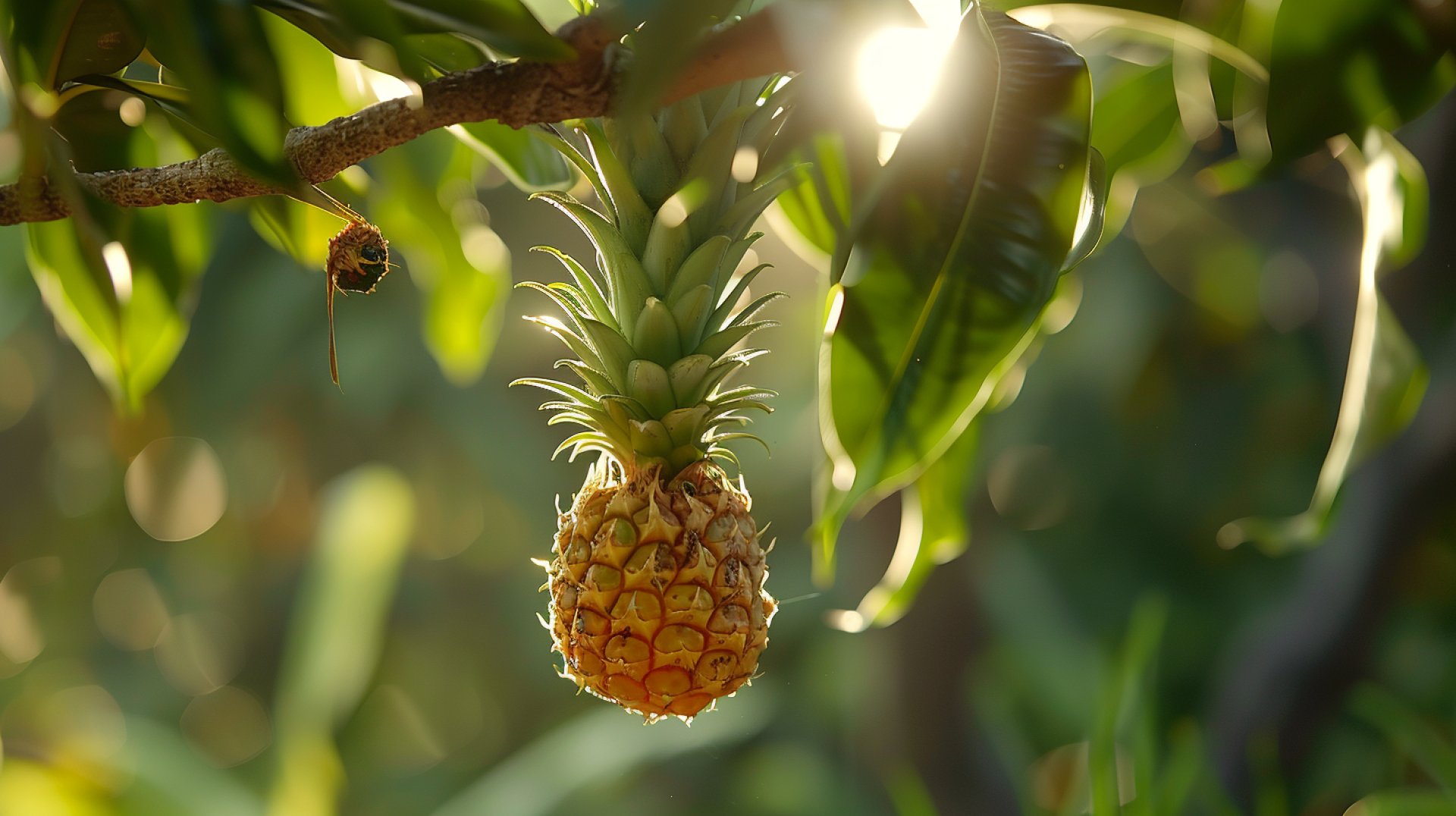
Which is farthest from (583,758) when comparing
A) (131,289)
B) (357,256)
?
(357,256)

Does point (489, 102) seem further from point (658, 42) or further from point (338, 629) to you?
point (338, 629)

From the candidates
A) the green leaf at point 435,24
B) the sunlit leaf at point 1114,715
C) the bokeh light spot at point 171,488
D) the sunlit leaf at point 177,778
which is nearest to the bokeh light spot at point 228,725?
the bokeh light spot at point 171,488

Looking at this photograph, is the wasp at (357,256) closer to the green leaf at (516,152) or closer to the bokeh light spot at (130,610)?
the green leaf at (516,152)

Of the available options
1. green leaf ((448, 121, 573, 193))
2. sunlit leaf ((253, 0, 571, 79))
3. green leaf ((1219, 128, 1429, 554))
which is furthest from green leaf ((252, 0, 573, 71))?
green leaf ((1219, 128, 1429, 554))

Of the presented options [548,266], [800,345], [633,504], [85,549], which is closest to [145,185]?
[633,504]

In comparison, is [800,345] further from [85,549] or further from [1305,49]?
[85,549]
